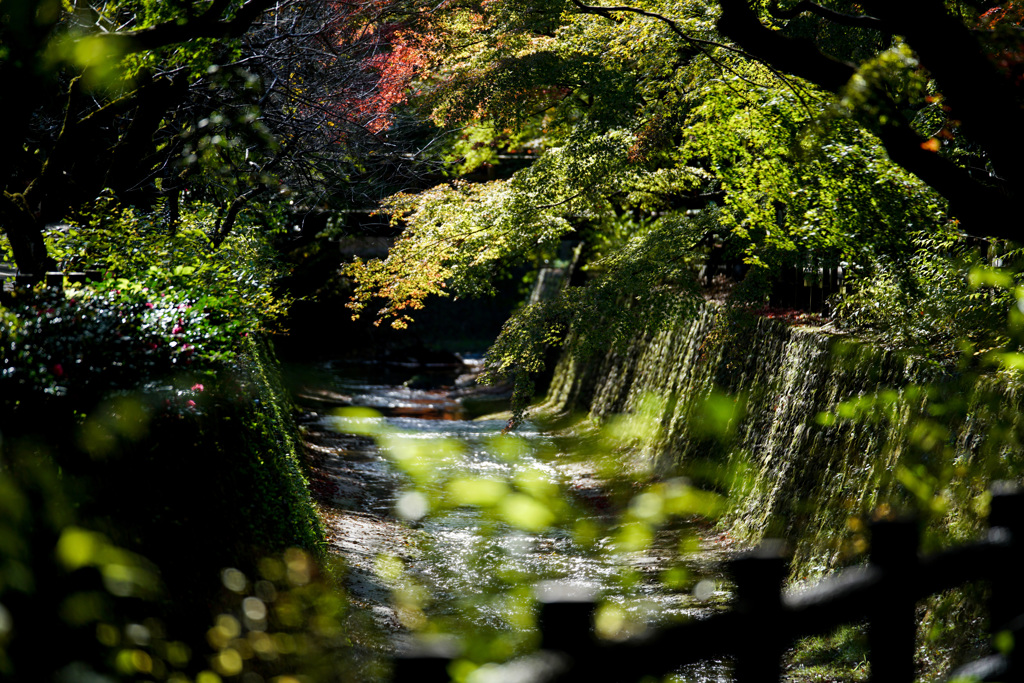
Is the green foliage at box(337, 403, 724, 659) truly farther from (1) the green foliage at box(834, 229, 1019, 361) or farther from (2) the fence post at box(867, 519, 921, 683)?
(1) the green foliage at box(834, 229, 1019, 361)

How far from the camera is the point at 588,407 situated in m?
19.8

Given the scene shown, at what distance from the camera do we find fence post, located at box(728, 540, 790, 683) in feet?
6.05

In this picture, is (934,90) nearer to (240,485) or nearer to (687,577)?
(687,577)

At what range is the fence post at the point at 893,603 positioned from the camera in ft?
Result: 6.71

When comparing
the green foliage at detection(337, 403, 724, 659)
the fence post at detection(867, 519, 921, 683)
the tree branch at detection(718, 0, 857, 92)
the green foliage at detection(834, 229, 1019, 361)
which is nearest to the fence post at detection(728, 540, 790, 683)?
the fence post at detection(867, 519, 921, 683)

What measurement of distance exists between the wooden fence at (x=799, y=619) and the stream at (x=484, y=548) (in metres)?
0.15

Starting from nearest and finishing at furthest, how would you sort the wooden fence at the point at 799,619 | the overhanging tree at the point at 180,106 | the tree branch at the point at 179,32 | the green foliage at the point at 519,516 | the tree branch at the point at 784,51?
the wooden fence at the point at 799,619
the tree branch at the point at 784,51
the tree branch at the point at 179,32
the overhanging tree at the point at 180,106
the green foliage at the point at 519,516

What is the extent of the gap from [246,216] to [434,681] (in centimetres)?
1381

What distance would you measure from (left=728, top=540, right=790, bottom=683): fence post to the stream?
1.33 feet

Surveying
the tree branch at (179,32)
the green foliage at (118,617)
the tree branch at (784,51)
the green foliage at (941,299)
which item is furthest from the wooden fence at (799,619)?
the tree branch at (179,32)

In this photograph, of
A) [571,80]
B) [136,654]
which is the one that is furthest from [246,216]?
[136,654]

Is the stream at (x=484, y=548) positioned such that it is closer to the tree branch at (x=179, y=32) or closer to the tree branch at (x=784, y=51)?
the tree branch at (x=784, y=51)

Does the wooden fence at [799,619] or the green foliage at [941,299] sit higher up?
the green foliage at [941,299]

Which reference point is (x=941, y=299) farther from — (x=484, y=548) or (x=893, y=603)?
(x=893, y=603)
